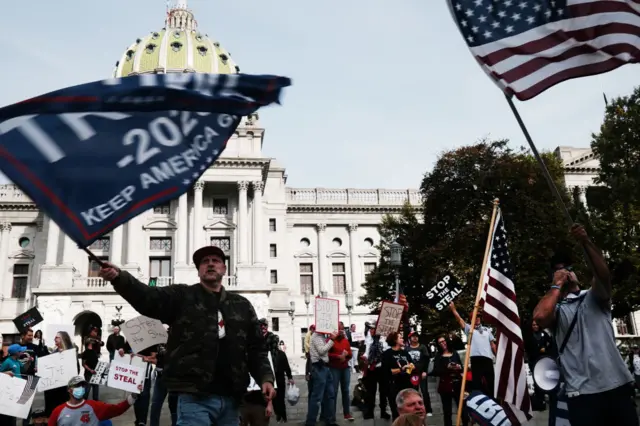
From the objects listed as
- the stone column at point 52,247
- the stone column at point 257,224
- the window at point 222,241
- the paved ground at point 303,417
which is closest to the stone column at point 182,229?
the window at point 222,241

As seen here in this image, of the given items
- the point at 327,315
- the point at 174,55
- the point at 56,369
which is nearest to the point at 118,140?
the point at 56,369

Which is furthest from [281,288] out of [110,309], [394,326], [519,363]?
[519,363]

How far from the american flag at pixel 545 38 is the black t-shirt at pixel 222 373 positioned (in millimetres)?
3215

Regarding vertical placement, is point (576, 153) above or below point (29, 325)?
above

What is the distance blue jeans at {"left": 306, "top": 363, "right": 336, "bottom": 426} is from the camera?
10.6 meters

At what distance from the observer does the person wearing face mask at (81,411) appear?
705cm

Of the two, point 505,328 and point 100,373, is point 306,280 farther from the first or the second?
point 505,328

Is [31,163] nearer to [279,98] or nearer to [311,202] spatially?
[279,98]

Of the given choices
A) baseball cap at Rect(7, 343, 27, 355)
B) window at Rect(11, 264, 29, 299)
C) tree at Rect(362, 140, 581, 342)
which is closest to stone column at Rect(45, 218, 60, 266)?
window at Rect(11, 264, 29, 299)

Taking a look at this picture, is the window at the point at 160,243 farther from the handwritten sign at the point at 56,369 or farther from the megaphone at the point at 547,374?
the megaphone at the point at 547,374

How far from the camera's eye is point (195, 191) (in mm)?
49062

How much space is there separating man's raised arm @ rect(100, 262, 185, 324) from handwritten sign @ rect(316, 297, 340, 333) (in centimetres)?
681

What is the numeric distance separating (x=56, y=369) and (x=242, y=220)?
129ft

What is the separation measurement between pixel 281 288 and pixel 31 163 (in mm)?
50305
